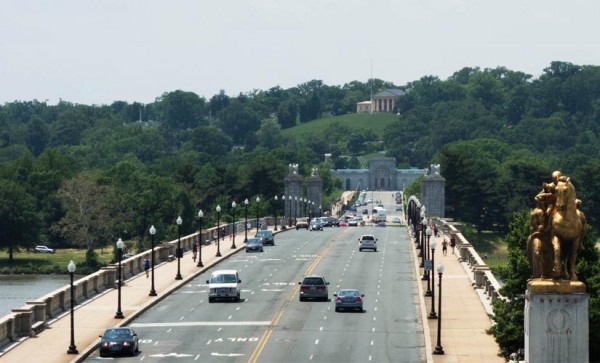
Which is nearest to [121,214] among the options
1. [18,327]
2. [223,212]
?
[223,212]

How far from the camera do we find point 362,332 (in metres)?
69.3

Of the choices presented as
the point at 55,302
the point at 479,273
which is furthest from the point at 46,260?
the point at 55,302

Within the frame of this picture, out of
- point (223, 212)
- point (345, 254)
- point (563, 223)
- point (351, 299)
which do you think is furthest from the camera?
point (223, 212)

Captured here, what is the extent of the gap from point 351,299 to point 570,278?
3255cm

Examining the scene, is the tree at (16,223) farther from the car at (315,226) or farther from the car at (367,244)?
the car at (367,244)

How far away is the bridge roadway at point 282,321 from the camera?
2496 inches

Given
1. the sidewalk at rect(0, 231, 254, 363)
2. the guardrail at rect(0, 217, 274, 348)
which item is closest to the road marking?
the sidewalk at rect(0, 231, 254, 363)

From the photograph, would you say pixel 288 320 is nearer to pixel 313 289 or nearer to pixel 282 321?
pixel 282 321

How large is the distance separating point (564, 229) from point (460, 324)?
28.2m

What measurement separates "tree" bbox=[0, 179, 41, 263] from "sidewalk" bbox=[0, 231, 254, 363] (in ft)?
269

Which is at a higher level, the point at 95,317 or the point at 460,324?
the point at 95,317

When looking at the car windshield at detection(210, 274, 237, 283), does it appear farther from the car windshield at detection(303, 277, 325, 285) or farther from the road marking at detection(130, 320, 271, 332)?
the road marking at detection(130, 320, 271, 332)

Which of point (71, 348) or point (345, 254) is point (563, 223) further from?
point (345, 254)

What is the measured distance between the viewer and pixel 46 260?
176m
